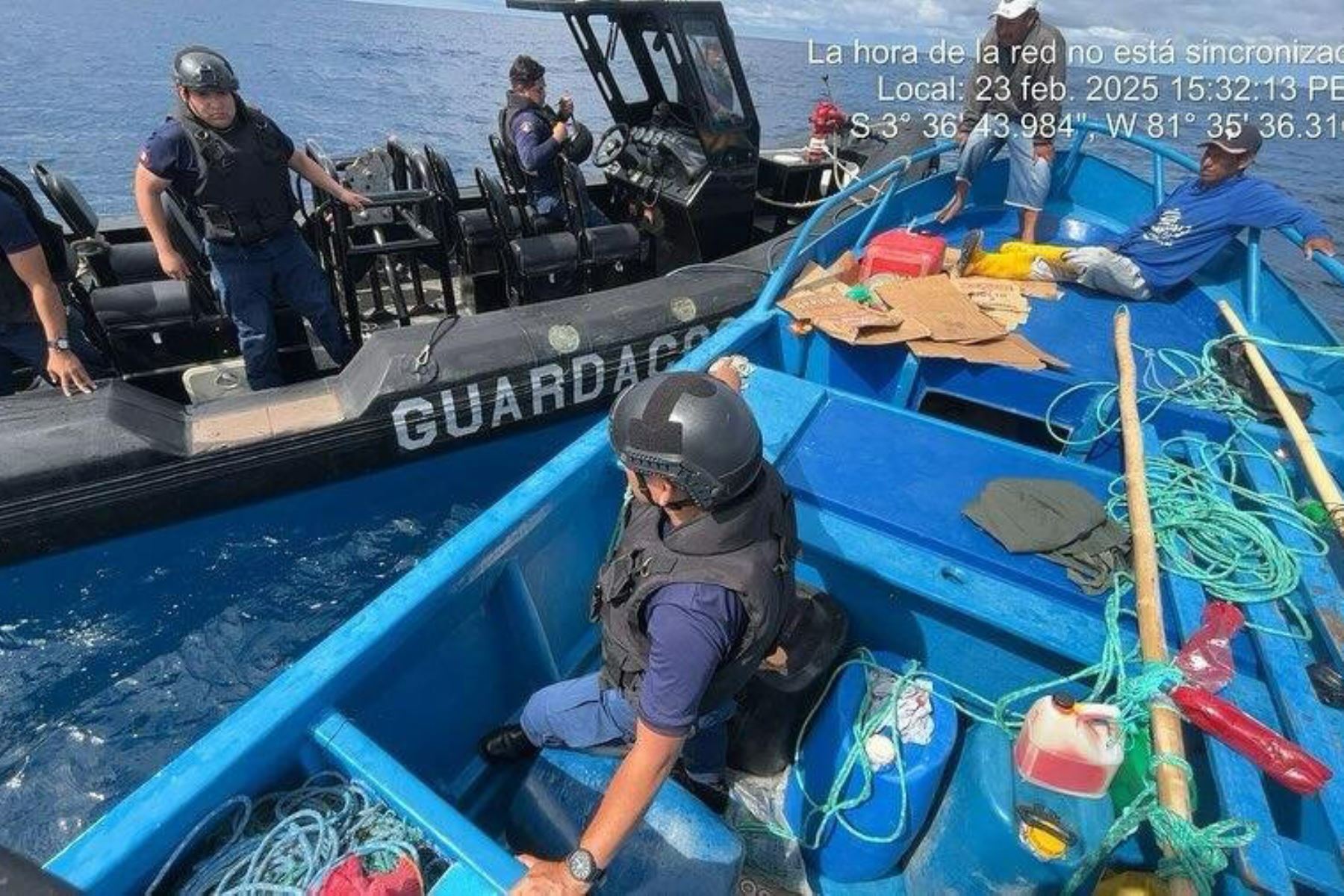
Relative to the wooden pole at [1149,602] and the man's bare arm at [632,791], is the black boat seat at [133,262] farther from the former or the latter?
the wooden pole at [1149,602]

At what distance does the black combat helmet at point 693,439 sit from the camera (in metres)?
1.40

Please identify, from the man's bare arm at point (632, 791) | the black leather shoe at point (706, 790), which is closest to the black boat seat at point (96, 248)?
the black leather shoe at point (706, 790)

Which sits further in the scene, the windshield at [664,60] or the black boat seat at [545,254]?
the windshield at [664,60]

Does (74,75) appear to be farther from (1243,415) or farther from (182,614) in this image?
(1243,415)

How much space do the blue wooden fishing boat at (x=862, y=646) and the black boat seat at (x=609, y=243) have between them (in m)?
1.89

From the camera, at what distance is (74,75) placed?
20.0 meters

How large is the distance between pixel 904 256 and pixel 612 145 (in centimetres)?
279

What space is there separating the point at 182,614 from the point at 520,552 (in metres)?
2.06

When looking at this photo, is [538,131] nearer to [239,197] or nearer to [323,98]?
[239,197]

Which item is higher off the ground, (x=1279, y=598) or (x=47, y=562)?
(x=1279, y=598)

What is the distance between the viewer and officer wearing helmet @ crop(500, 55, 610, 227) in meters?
4.75

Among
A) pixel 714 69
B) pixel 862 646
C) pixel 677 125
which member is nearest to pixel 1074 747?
pixel 862 646

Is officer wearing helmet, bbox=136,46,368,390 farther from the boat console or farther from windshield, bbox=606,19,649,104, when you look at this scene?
windshield, bbox=606,19,649,104

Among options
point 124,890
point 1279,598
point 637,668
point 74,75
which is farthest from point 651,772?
point 74,75
